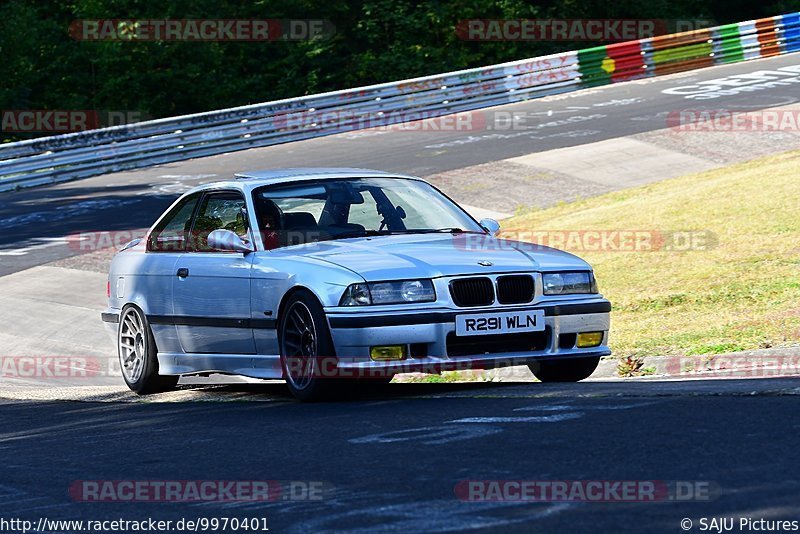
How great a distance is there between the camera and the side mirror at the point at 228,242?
29.7 feet

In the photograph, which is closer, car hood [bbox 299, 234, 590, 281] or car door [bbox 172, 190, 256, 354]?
car hood [bbox 299, 234, 590, 281]

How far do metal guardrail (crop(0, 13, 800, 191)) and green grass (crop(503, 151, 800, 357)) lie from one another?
30.2ft

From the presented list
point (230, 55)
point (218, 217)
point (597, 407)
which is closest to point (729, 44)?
point (230, 55)

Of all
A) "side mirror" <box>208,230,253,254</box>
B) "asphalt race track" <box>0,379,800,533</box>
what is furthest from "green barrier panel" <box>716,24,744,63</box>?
"asphalt race track" <box>0,379,800,533</box>

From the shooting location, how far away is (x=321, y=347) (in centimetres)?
812

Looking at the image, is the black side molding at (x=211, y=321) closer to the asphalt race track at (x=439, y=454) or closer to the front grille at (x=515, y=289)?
the asphalt race track at (x=439, y=454)

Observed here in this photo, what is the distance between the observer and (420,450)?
6.23 metres

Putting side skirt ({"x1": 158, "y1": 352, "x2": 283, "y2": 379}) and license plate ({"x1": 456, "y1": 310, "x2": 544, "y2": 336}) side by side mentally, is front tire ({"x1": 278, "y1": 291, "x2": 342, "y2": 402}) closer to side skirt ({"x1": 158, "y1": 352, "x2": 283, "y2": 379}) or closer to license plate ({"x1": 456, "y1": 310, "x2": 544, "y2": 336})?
side skirt ({"x1": 158, "y1": 352, "x2": 283, "y2": 379})

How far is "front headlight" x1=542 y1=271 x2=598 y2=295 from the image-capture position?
8.49 m

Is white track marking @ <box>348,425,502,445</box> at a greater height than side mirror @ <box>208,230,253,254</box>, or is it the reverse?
side mirror @ <box>208,230,253,254</box>

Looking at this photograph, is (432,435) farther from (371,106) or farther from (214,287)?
(371,106)

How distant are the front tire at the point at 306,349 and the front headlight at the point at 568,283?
1420mm

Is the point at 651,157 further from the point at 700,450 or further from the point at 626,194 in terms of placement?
the point at 700,450

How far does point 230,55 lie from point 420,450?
40048 millimetres
